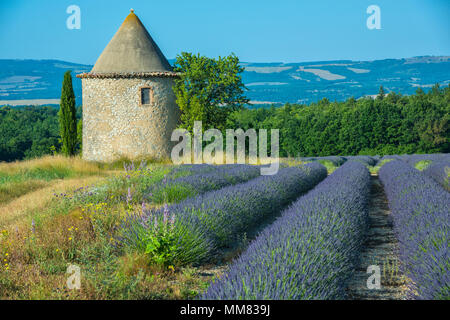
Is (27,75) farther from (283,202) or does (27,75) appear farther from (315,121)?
(283,202)

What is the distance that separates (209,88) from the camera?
17656mm

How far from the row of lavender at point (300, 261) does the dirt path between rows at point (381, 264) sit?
7.5 inches

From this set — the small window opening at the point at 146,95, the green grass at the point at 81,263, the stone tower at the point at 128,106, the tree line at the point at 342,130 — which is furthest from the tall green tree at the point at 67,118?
the tree line at the point at 342,130

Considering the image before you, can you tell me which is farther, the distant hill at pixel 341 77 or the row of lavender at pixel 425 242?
the distant hill at pixel 341 77

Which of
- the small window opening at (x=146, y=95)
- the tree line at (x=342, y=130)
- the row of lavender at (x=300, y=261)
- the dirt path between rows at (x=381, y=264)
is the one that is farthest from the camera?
the tree line at (x=342, y=130)

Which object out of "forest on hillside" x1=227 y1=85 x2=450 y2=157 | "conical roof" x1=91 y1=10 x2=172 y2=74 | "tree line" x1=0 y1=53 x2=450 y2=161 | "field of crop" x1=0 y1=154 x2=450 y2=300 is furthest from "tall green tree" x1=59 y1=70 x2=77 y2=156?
"forest on hillside" x1=227 y1=85 x2=450 y2=157

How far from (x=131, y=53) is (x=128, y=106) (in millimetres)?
2537

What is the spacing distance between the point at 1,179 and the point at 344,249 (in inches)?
400

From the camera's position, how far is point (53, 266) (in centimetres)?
375

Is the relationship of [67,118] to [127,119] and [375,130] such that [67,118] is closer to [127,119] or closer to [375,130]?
[127,119]

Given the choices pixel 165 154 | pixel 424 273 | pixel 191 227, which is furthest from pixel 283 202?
pixel 165 154

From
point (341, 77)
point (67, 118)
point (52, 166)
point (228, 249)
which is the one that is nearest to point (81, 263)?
point (228, 249)

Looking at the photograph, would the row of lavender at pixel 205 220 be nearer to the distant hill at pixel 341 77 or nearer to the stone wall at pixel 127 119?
the stone wall at pixel 127 119

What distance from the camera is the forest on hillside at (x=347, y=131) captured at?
41.0 meters
